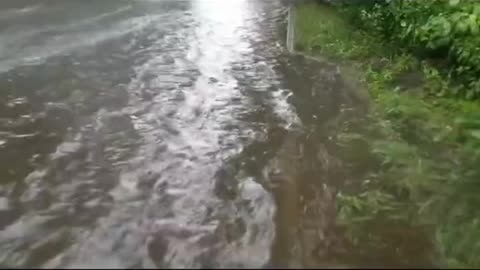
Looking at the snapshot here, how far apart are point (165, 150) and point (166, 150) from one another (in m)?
0.01

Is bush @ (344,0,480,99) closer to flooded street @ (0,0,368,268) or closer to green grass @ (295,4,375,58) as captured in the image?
green grass @ (295,4,375,58)

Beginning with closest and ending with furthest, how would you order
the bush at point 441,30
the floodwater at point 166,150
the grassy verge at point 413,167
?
the floodwater at point 166,150 → the grassy verge at point 413,167 → the bush at point 441,30

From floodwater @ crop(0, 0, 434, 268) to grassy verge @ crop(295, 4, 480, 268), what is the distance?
29 cm

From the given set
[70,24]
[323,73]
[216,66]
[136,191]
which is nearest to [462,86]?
[323,73]

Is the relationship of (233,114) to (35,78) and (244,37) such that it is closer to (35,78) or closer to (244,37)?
(35,78)

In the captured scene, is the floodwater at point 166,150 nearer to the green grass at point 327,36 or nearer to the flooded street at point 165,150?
the flooded street at point 165,150

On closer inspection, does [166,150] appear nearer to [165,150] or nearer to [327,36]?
[165,150]

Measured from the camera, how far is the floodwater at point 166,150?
523 cm

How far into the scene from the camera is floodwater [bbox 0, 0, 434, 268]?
206 inches

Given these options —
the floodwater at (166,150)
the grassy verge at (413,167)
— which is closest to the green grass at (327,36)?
the floodwater at (166,150)

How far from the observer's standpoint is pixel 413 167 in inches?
257

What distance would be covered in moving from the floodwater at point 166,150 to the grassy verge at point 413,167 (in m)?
0.29

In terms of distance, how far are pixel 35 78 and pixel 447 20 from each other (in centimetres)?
576

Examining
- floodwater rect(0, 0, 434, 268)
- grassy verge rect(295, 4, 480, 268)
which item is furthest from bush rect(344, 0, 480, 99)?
floodwater rect(0, 0, 434, 268)
